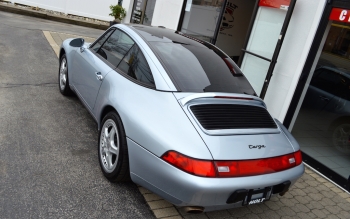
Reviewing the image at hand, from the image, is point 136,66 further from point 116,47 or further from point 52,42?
point 52,42

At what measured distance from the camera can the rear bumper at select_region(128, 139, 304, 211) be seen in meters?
2.55

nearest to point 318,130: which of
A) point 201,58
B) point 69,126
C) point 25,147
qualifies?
point 201,58

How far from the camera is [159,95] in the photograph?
314 centimetres

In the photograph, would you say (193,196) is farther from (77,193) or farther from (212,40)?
(212,40)

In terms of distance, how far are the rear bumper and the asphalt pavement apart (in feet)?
1.63

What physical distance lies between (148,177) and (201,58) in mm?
1607

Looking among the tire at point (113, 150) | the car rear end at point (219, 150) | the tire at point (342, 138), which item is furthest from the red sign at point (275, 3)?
the tire at point (113, 150)

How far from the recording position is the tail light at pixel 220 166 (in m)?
2.57

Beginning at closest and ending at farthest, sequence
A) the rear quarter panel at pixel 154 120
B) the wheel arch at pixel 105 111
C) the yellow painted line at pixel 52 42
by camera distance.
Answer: the rear quarter panel at pixel 154 120
the wheel arch at pixel 105 111
the yellow painted line at pixel 52 42

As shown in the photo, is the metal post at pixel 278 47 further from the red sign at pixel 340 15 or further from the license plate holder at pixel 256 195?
the license plate holder at pixel 256 195

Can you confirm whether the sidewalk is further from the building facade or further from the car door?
the car door

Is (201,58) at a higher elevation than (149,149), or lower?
higher

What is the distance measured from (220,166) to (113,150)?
1217 mm

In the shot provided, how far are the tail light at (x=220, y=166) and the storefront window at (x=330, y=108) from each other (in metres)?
2.53
